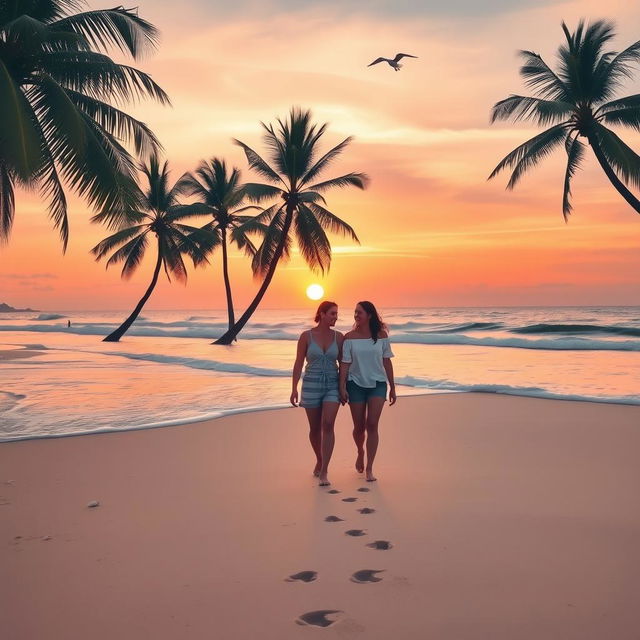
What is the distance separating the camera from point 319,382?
5633mm

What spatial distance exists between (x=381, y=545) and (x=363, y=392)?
1817 mm

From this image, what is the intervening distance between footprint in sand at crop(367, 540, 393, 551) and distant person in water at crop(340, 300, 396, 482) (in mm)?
1501

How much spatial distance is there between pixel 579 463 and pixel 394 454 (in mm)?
1782

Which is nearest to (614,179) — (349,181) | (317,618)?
(349,181)

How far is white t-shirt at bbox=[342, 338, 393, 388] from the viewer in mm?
5562

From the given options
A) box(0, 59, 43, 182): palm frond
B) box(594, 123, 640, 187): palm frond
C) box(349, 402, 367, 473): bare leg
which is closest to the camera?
box(349, 402, 367, 473): bare leg

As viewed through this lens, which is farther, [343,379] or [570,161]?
[570,161]

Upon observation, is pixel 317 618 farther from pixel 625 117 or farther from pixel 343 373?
pixel 625 117

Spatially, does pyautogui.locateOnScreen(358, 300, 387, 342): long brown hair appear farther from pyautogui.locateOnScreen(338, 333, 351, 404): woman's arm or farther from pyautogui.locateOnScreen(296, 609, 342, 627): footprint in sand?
pyautogui.locateOnScreen(296, 609, 342, 627): footprint in sand

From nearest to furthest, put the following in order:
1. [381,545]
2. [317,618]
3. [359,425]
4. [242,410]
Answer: [317,618]
[381,545]
[359,425]
[242,410]

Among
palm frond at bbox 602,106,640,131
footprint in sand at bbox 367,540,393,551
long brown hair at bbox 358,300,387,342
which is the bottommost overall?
footprint in sand at bbox 367,540,393,551

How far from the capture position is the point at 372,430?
18.5 feet

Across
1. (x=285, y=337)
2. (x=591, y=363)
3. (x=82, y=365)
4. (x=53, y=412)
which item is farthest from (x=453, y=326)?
(x=53, y=412)

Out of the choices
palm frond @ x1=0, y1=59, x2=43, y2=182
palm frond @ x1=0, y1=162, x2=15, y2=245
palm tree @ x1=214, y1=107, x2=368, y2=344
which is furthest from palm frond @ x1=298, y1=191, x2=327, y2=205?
palm frond @ x1=0, y1=59, x2=43, y2=182
